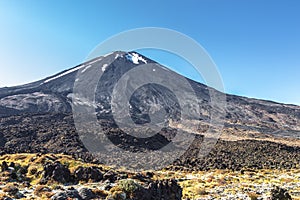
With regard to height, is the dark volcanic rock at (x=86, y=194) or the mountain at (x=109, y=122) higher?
the mountain at (x=109, y=122)

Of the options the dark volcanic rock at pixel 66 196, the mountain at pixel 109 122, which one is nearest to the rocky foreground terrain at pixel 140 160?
the dark volcanic rock at pixel 66 196

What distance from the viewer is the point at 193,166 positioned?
67938 millimetres

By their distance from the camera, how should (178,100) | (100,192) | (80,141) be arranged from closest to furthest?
1. (100,192)
2. (80,141)
3. (178,100)

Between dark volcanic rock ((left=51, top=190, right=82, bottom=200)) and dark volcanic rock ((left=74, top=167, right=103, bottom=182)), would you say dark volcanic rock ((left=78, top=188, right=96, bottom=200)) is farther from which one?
dark volcanic rock ((left=74, top=167, right=103, bottom=182))

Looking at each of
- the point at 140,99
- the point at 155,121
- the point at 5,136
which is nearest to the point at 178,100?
the point at 140,99

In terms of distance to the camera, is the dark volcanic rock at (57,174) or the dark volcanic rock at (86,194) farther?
the dark volcanic rock at (57,174)

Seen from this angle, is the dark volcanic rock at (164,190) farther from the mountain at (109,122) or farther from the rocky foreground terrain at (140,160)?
the mountain at (109,122)

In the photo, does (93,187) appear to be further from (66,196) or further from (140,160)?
(140,160)

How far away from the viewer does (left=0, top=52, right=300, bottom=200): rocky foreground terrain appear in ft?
81.4

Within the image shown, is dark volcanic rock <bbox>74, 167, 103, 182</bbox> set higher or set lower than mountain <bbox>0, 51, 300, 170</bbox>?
lower

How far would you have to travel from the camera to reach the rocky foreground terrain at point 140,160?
24.8 meters

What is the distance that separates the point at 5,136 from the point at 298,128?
143 metres

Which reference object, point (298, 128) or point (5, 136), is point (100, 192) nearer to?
point (5, 136)

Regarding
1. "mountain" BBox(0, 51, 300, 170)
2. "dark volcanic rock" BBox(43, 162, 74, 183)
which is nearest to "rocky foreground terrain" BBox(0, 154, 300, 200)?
"dark volcanic rock" BBox(43, 162, 74, 183)
